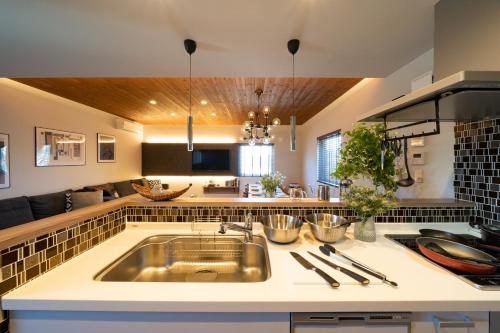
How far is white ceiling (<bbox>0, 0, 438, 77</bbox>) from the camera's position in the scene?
1.23m

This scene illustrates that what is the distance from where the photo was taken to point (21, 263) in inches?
29.5

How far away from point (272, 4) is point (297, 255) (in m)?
1.40

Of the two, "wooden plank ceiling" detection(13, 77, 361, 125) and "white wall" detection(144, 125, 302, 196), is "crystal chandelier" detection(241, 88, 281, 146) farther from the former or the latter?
"white wall" detection(144, 125, 302, 196)

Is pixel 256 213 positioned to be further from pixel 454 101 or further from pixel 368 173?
pixel 454 101

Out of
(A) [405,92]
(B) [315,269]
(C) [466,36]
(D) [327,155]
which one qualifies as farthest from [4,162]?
(D) [327,155]

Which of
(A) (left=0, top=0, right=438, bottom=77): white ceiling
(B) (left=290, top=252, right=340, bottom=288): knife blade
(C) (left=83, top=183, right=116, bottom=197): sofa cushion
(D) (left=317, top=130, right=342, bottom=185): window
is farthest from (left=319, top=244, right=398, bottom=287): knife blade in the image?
(C) (left=83, top=183, right=116, bottom=197): sofa cushion

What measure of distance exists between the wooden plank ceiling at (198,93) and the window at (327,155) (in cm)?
60

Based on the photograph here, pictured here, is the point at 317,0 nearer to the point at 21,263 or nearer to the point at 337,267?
the point at 337,267

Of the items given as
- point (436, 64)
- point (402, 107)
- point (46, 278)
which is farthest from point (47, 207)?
point (436, 64)

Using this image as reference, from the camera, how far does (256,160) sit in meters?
5.91

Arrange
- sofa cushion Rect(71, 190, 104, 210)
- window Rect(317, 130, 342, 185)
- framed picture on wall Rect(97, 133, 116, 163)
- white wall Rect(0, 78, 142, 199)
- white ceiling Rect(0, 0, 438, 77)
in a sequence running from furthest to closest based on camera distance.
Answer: framed picture on wall Rect(97, 133, 116, 163) → window Rect(317, 130, 342, 185) → sofa cushion Rect(71, 190, 104, 210) → white wall Rect(0, 78, 142, 199) → white ceiling Rect(0, 0, 438, 77)

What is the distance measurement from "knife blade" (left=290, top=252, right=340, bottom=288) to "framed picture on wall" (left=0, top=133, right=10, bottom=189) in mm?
3757

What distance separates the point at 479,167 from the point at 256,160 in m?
4.79

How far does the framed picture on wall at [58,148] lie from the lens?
312 cm
